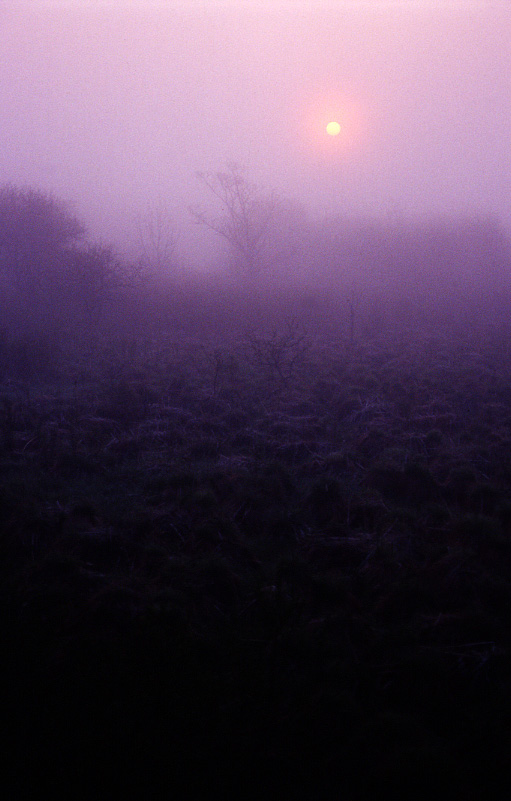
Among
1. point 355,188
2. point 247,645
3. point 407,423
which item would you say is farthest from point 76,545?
point 355,188

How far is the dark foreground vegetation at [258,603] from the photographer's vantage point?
99.7 inches

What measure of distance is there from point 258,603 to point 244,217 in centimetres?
2441

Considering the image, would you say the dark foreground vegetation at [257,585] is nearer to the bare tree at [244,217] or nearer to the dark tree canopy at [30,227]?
the dark tree canopy at [30,227]

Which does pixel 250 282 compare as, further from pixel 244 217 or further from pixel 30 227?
pixel 30 227

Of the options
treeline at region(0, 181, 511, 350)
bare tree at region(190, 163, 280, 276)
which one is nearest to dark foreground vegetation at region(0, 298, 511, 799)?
treeline at region(0, 181, 511, 350)

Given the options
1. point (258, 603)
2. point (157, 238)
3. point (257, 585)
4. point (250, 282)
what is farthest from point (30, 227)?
point (258, 603)

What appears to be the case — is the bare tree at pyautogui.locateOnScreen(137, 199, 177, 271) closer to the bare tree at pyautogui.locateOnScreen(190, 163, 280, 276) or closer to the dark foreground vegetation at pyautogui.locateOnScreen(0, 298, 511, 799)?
the bare tree at pyautogui.locateOnScreen(190, 163, 280, 276)

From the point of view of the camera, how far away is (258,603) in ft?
12.1

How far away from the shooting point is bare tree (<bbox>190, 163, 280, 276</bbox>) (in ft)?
82.6

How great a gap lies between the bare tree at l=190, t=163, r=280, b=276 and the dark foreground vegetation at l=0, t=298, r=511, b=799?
1912cm

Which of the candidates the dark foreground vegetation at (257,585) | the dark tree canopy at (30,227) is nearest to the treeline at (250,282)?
the dark tree canopy at (30,227)

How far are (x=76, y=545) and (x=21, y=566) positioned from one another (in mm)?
475

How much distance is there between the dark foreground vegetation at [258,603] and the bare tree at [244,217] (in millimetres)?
19119

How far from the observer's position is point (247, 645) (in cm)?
327
